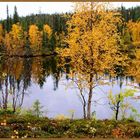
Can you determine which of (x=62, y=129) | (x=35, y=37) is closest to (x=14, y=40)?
(x=35, y=37)

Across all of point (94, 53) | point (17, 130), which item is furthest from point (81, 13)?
point (17, 130)

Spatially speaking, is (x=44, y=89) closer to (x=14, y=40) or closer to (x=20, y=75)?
(x=20, y=75)

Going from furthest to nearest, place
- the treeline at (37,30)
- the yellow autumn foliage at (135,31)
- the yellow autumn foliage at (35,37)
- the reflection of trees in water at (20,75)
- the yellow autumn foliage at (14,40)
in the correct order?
the yellow autumn foliage at (35,37) < the reflection of trees in water at (20,75) < the yellow autumn foliage at (135,31) < the yellow autumn foliage at (14,40) < the treeline at (37,30)

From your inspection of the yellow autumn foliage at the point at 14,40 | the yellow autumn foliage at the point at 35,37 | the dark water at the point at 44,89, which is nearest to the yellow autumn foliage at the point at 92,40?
the dark water at the point at 44,89

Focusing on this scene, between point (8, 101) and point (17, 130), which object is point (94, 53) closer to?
point (8, 101)

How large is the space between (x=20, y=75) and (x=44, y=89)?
70cm

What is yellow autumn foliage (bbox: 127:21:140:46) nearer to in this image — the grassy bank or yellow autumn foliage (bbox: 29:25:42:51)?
yellow autumn foliage (bbox: 29:25:42:51)

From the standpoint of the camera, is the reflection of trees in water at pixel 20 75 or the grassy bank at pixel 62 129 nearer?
the grassy bank at pixel 62 129

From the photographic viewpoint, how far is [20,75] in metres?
9.30

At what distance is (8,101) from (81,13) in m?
2.46

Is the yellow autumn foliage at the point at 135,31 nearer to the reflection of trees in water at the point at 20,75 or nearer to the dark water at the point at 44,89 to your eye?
the dark water at the point at 44,89

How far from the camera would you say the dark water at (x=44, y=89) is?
8.00 metres

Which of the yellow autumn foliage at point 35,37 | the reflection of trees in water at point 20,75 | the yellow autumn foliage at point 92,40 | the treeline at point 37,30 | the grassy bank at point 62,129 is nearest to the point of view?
the grassy bank at point 62,129

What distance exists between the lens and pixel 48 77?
9109mm
